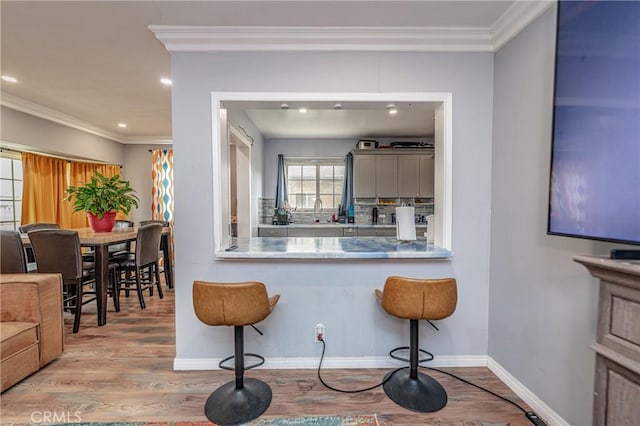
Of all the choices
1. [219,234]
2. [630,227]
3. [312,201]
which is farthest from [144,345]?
[312,201]

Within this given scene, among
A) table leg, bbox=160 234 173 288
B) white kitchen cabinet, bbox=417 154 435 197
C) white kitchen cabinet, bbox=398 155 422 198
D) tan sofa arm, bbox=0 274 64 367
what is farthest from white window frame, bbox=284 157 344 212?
tan sofa arm, bbox=0 274 64 367

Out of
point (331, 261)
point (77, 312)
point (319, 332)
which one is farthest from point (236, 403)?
point (77, 312)

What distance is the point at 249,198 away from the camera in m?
4.22

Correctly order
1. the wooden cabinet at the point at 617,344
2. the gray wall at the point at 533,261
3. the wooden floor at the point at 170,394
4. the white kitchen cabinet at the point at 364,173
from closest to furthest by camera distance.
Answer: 1. the wooden cabinet at the point at 617,344
2. the gray wall at the point at 533,261
3. the wooden floor at the point at 170,394
4. the white kitchen cabinet at the point at 364,173

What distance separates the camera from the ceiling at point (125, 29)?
5.96 ft

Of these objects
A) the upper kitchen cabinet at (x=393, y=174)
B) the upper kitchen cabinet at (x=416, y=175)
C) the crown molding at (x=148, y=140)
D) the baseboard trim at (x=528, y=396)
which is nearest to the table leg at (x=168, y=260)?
the crown molding at (x=148, y=140)

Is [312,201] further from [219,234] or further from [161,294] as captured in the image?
[219,234]

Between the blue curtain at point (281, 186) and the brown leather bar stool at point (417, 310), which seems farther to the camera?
the blue curtain at point (281, 186)

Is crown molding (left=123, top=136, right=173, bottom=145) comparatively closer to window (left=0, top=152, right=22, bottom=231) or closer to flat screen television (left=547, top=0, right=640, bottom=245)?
window (left=0, top=152, right=22, bottom=231)

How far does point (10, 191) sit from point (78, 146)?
1.05 meters

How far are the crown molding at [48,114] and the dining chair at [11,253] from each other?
1898 millimetres

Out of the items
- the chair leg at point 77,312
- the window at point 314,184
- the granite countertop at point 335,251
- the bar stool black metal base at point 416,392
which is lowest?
the bar stool black metal base at point 416,392

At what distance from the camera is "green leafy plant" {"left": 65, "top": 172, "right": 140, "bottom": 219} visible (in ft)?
10.7

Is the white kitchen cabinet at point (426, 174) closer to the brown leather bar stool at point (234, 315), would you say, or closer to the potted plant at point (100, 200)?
the brown leather bar stool at point (234, 315)
